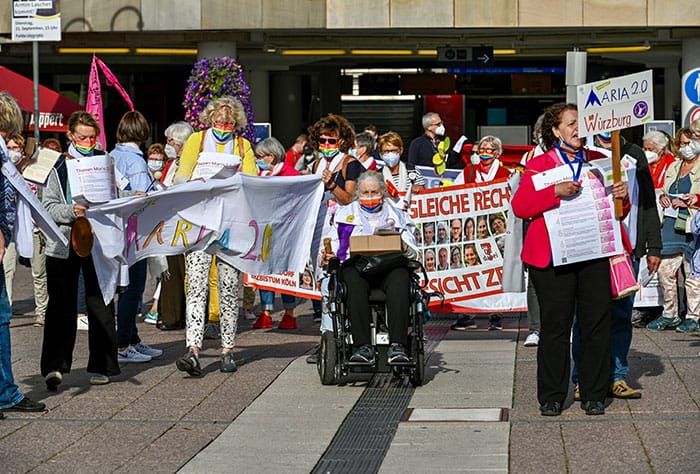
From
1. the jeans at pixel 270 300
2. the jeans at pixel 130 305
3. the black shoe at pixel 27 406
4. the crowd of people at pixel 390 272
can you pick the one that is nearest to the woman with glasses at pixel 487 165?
the crowd of people at pixel 390 272

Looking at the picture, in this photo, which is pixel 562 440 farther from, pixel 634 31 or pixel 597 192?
pixel 634 31

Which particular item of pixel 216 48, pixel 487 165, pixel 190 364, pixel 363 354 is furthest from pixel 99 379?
pixel 216 48

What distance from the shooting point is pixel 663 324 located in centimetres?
1264

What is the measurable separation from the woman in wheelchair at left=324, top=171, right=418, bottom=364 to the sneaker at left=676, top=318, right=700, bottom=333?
3.85 m

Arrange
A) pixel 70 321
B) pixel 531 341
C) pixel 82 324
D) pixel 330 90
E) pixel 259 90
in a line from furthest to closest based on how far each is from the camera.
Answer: pixel 330 90 → pixel 259 90 → pixel 82 324 → pixel 531 341 → pixel 70 321

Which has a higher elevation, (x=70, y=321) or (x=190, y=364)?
(x=70, y=321)

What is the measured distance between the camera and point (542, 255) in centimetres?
812

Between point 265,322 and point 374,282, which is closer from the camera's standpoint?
point 374,282

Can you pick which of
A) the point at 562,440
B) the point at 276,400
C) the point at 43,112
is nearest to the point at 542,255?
the point at 562,440

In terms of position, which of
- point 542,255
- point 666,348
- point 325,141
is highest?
point 325,141

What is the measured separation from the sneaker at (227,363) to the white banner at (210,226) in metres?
0.64

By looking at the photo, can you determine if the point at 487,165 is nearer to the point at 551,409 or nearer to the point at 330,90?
the point at 551,409

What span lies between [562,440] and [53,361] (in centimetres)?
371

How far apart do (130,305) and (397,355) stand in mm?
2623
